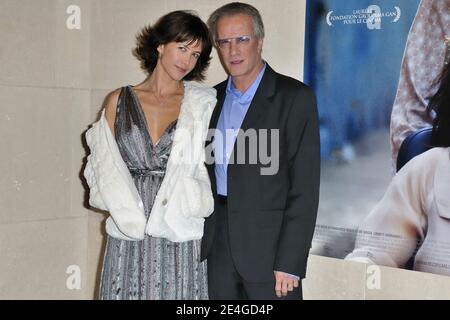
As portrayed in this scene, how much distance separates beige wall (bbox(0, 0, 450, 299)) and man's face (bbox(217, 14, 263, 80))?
0.52m

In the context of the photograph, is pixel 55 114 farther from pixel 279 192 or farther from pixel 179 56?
pixel 279 192

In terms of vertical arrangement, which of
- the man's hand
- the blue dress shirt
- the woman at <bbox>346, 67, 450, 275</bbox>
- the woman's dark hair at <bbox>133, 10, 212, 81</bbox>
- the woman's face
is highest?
the woman's dark hair at <bbox>133, 10, 212, 81</bbox>

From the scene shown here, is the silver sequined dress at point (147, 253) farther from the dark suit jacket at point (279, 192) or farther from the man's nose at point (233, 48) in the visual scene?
the man's nose at point (233, 48)

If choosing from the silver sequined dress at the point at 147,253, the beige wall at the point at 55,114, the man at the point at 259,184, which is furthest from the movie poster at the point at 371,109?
the silver sequined dress at the point at 147,253

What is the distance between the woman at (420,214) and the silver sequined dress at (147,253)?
0.68 metres

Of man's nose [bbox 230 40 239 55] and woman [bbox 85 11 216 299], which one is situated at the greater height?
man's nose [bbox 230 40 239 55]

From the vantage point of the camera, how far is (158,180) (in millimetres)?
2041

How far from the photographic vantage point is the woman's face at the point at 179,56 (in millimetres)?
2041

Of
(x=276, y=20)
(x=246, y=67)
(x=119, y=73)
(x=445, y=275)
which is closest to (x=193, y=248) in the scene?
(x=246, y=67)

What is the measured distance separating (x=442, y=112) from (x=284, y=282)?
0.78m

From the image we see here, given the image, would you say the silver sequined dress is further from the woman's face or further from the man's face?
the man's face

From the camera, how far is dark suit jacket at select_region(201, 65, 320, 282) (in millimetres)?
1908

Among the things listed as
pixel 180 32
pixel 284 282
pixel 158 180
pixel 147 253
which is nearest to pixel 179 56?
pixel 180 32

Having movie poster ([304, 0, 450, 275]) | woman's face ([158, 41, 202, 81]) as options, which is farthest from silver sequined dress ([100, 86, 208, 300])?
movie poster ([304, 0, 450, 275])
